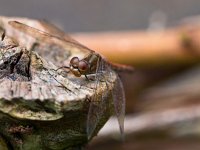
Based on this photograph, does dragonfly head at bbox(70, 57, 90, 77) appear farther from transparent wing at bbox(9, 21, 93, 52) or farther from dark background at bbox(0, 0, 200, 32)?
dark background at bbox(0, 0, 200, 32)

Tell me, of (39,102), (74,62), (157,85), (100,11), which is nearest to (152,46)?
(157,85)

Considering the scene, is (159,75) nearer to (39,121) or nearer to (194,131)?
(194,131)

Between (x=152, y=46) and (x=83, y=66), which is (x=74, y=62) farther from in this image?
(x=152, y=46)

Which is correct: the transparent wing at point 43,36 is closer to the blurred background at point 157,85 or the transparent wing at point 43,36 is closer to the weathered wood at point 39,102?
the weathered wood at point 39,102

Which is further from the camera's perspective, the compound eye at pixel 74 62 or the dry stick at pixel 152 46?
the dry stick at pixel 152 46

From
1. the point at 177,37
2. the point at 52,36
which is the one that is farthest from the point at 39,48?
the point at 177,37

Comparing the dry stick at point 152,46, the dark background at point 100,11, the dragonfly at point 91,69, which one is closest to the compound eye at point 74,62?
the dragonfly at point 91,69
